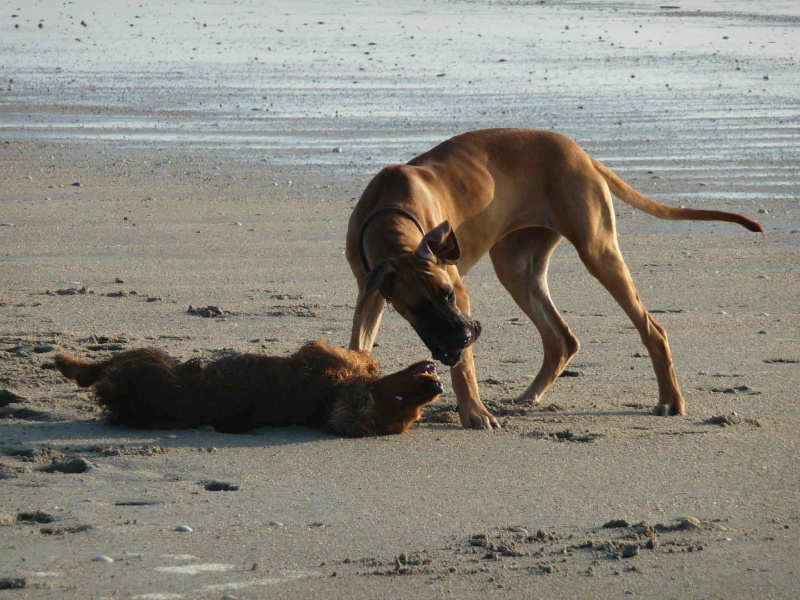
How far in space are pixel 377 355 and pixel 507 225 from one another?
3.09 ft

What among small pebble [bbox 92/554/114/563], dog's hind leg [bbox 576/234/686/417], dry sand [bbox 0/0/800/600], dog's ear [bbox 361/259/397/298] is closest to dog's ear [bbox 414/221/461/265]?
dog's ear [bbox 361/259/397/298]

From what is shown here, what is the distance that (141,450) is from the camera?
494 cm

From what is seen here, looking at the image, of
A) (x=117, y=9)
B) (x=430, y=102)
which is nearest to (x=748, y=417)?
→ (x=430, y=102)

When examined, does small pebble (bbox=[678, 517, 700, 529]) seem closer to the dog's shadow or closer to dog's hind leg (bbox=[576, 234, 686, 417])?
the dog's shadow

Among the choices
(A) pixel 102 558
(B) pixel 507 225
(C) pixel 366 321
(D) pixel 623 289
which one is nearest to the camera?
(A) pixel 102 558

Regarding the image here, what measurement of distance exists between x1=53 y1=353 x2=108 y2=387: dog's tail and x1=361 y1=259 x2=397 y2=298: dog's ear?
1124mm

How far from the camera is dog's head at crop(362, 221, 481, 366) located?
17.0 feet

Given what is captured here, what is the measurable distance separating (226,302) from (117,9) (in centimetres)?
3000

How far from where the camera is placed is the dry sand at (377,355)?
391 cm

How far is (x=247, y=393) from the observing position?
524 centimetres

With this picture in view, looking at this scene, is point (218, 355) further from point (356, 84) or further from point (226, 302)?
point (356, 84)

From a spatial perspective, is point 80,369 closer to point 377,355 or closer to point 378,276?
point 378,276

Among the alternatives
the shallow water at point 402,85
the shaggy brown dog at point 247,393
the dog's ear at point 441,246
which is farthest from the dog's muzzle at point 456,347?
the shallow water at point 402,85

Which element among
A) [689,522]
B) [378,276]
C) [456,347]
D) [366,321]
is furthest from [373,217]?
[689,522]
